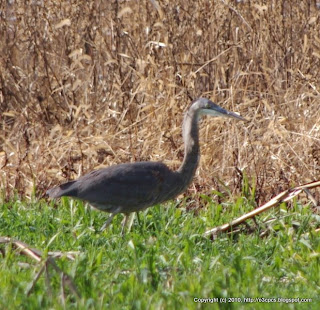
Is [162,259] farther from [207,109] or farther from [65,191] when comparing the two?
[207,109]

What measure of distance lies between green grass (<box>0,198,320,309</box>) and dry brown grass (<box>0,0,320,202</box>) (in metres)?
0.96

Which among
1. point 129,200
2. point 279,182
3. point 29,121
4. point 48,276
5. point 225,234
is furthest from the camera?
point 29,121

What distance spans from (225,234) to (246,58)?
3.61m

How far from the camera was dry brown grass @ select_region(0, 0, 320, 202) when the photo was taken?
8.48 m

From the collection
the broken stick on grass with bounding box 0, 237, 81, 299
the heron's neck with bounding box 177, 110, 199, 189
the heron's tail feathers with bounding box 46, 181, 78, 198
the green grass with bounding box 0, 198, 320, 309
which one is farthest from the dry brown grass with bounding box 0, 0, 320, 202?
the broken stick on grass with bounding box 0, 237, 81, 299

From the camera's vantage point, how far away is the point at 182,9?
967cm

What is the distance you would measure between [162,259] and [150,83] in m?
3.77

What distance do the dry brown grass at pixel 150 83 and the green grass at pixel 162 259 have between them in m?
0.96

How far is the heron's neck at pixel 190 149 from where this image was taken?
7355 millimetres

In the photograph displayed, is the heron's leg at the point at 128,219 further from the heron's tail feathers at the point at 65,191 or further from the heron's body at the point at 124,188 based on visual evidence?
the heron's tail feathers at the point at 65,191

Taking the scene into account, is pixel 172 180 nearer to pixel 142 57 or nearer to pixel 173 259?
pixel 173 259

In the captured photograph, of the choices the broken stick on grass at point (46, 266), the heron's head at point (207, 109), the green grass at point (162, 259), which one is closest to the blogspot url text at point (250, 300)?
the green grass at point (162, 259)

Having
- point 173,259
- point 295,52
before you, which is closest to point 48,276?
point 173,259

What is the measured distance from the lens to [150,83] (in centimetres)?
903
